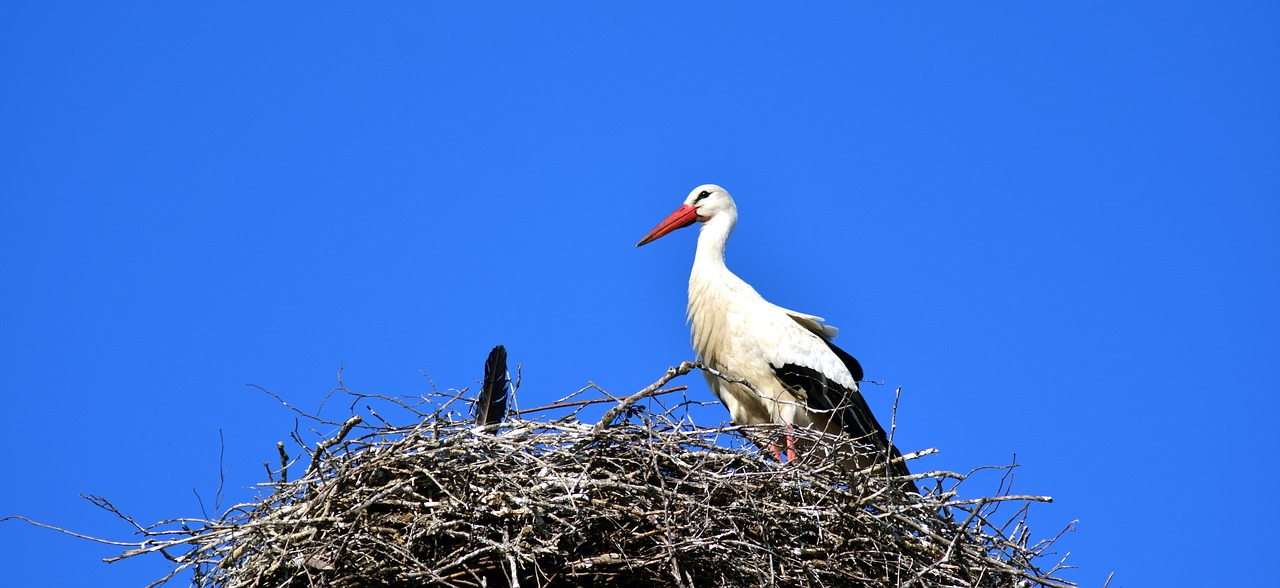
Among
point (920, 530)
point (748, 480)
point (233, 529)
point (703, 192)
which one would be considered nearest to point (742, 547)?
point (748, 480)

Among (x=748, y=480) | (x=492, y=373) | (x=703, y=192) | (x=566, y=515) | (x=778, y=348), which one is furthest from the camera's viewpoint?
(x=703, y=192)

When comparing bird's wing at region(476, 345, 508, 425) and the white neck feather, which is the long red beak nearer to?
the white neck feather

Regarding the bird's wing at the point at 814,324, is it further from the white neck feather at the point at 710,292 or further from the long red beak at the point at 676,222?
the long red beak at the point at 676,222

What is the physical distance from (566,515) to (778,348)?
2186 mm

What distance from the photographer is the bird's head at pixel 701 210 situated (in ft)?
24.6

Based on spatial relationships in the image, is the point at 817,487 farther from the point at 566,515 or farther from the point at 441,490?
the point at 441,490

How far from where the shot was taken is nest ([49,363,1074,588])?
15.4ft

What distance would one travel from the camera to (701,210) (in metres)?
7.52

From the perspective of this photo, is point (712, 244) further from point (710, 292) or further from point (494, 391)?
point (494, 391)

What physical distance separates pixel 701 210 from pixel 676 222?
0.14 metres

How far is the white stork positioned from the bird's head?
47cm

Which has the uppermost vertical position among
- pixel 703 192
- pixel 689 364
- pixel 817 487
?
pixel 703 192

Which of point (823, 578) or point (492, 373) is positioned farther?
point (492, 373)

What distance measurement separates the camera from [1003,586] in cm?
526
